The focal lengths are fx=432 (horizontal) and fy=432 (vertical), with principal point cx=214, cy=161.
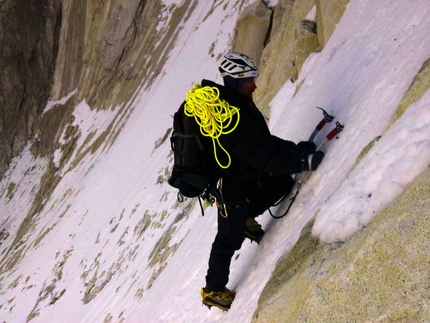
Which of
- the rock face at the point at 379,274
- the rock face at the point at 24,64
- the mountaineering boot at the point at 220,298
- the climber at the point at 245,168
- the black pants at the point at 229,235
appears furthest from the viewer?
the rock face at the point at 24,64

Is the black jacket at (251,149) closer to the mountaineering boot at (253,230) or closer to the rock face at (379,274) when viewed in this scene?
the mountaineering boot at (253,230)

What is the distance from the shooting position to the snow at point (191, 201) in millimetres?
2914

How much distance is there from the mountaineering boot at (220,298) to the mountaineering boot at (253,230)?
562 millimetres

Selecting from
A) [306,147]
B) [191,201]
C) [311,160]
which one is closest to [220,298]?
[311,160]

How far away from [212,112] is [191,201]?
5.22 m

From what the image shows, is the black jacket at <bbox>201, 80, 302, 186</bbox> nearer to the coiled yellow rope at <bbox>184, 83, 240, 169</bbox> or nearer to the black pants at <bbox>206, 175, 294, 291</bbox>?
the coiled yellow rope at <bbox>184, 83, 240, 169</bbox>

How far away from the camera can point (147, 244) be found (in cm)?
910

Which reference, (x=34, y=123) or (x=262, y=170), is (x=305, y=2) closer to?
(x=262, y=170)

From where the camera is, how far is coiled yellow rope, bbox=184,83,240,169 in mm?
3264

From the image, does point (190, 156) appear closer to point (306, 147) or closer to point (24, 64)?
point (306, 147)

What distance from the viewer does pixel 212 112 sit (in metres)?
3.25

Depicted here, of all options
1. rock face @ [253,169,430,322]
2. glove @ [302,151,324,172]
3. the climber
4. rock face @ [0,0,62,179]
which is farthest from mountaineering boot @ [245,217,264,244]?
rock face @ [0,0,62,179]

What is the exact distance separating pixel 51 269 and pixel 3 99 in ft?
59.6

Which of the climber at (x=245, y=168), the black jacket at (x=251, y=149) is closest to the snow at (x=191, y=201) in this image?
the climber at (x=245, y=168)
